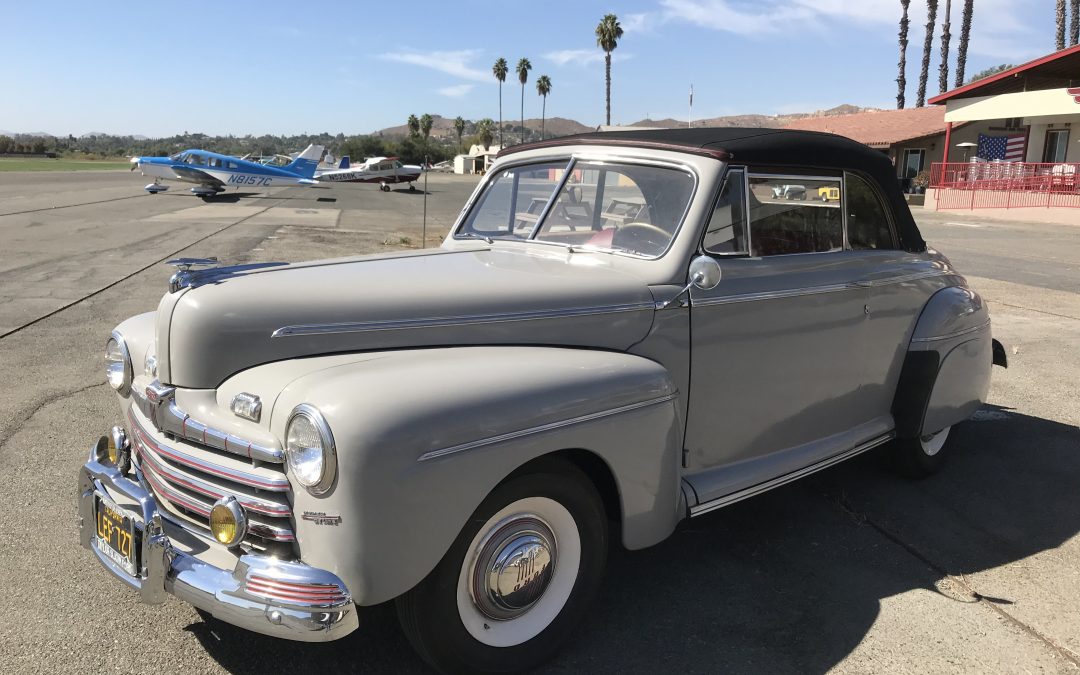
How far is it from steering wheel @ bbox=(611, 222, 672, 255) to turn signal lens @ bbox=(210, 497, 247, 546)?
1.82 meters

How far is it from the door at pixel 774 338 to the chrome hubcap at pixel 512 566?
82 centimetres

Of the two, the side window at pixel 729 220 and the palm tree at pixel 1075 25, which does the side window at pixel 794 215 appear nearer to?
the side window at pixel 729 220

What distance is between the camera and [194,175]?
32.7 m

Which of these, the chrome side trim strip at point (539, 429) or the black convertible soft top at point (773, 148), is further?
the black convertible soft top at point (773, 148)

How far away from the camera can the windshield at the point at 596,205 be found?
126 inches

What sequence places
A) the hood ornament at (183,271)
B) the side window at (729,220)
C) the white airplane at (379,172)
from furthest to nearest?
the white airplane at (379,172)
the side window at (729,220)
the hood ornament at (183,271)

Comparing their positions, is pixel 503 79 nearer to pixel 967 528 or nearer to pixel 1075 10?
pixel 1075 10

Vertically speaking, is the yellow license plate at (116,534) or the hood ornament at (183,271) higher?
the hood ornament at (183,271)

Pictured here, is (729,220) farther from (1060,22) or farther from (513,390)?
(1060,22)

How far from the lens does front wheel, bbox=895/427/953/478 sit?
4.25 m

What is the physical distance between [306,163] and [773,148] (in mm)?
39715

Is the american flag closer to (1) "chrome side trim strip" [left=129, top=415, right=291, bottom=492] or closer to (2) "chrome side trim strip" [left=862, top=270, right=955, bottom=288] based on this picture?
(2) "chrome side trim strip" [left=862, top=270, right=955, bottom=288]

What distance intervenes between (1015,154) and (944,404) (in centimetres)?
3357

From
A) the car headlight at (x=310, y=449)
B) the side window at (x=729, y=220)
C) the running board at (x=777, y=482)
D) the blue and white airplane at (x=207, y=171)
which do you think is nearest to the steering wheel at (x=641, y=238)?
the side window at (x=729, y=220)
